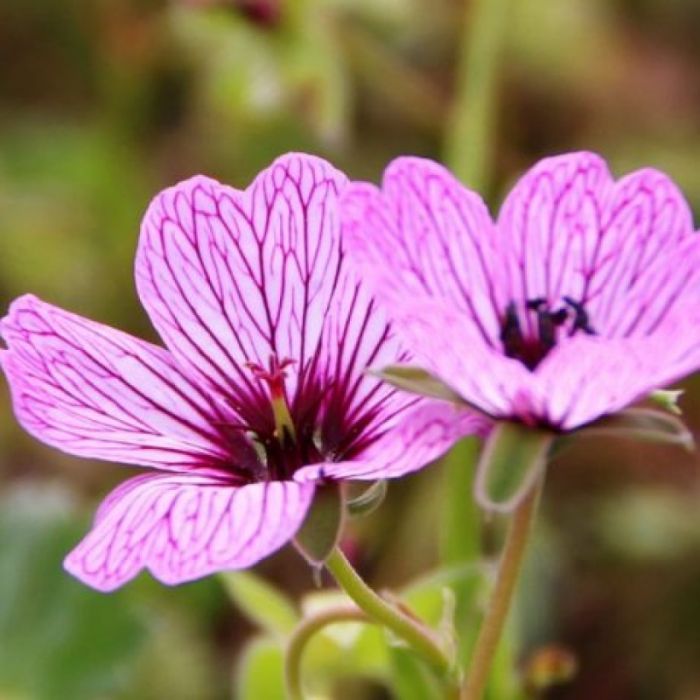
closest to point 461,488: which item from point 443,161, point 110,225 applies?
point 443,161

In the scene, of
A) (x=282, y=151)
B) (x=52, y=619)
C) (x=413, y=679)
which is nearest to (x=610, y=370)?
(x=413, y=679)

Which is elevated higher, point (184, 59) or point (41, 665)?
point (184, 59)

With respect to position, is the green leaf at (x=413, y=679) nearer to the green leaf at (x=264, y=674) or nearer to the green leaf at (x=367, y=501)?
the green leaf at (x=264, y=674)

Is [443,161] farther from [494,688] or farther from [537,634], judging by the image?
[494,688]

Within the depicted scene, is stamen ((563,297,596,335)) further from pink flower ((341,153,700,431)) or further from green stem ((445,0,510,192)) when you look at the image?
green stem ((445,0,510,192))

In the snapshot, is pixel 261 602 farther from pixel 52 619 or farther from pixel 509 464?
pixel 509 464
